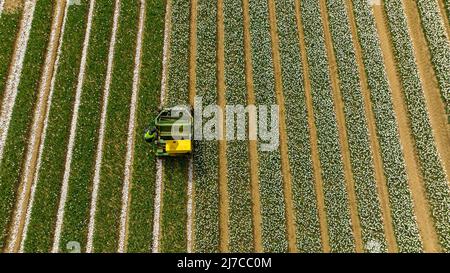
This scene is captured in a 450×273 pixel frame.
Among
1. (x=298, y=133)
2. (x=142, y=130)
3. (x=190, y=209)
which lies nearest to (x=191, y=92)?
(x=142, y=130)

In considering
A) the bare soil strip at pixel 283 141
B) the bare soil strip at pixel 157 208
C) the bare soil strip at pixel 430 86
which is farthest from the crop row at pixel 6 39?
the bare soil strip at pixel 430 86

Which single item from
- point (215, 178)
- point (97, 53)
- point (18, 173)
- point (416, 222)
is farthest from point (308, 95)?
point (18, 173)

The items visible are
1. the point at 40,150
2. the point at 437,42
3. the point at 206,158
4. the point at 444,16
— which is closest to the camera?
the point at 40,150

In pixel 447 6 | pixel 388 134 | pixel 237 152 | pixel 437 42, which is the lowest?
pixel 237 152

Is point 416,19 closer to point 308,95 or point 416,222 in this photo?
point 308,95

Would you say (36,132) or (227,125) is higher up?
(227,125)

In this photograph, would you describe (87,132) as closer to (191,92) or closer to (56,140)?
(56,140)

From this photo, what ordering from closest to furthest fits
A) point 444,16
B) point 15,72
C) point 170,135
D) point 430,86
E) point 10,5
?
point 170,135 < point 15,72 < point 430,86 < point 10,5 < point 444,16
